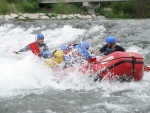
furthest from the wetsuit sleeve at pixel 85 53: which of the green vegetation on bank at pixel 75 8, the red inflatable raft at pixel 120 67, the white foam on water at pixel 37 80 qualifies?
the green vegetation on bank at pixel 75 8

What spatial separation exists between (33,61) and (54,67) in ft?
2.55

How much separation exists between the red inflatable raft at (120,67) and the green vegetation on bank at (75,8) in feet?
50.6

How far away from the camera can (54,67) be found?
8008 mm

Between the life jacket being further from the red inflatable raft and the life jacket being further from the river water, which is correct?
the red inflatable raft

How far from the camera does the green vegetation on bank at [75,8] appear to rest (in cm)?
2316

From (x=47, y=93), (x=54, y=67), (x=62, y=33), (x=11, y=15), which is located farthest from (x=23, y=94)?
(x=11, y=15)

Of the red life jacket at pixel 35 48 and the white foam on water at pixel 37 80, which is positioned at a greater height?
the red life jacket at pixel 35 48

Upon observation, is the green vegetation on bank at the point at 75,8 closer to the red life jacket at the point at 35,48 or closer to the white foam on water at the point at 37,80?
the red life jacket at the point at 35,48

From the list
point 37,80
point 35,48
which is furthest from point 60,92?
point 35,48

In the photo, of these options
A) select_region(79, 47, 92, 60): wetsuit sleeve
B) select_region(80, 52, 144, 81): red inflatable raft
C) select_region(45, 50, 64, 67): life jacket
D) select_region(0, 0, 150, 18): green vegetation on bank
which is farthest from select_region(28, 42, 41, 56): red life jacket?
select_region(0, 0, 150, 18): green vegetation on bank

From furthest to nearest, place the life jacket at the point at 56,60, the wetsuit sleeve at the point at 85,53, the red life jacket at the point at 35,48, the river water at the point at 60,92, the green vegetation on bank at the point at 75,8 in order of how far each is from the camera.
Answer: the green vegetation on bank at the point at 75,8
the red life jacket at the point at 35,48
the life jacket at the point at 56,60
the wetsuit sleeve at the point at 85,53
the river water at the point at 60,92

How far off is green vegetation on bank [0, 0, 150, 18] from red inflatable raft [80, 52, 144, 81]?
50.6 feet

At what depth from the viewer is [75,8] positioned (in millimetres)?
24453

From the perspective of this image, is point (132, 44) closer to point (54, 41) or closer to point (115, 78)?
point (54, 41)
